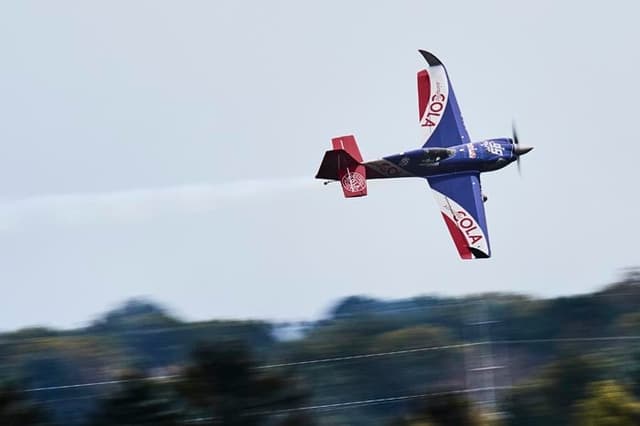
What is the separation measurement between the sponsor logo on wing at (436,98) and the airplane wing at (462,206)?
2296 millimetres

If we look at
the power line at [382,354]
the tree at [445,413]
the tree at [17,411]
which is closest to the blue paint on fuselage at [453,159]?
the tree at [445,413]

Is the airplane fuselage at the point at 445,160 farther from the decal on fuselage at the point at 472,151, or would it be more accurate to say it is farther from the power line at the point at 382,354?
the power line at the point at 382,354

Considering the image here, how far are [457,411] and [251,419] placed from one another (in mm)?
5684

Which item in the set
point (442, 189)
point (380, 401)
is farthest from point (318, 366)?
point (442, 189)

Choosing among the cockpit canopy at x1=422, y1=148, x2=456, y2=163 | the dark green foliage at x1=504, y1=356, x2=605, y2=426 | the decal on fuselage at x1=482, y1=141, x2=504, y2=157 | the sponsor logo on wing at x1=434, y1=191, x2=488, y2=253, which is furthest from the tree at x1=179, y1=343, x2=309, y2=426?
the dark green foliage at x1=504, y1=356, x2=605, y2=426

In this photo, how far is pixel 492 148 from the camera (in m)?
36.1

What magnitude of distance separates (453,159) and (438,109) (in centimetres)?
264

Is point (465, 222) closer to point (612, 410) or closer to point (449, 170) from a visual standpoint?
point (449, 170)

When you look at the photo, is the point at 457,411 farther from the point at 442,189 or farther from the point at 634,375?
the point at 634,375

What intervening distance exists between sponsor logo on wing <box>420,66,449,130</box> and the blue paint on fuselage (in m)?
2.13

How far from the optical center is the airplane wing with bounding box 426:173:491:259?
1391 inches

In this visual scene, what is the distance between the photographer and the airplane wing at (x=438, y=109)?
124 ft

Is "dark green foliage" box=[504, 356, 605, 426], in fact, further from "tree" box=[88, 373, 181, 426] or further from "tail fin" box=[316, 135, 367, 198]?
"tail fin" box=[316, 135, 367, 198]

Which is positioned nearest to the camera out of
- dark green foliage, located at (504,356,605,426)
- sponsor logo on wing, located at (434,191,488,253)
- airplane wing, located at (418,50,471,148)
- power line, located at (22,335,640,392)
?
sponsor logo on wing, located at (434,191,488,253)
